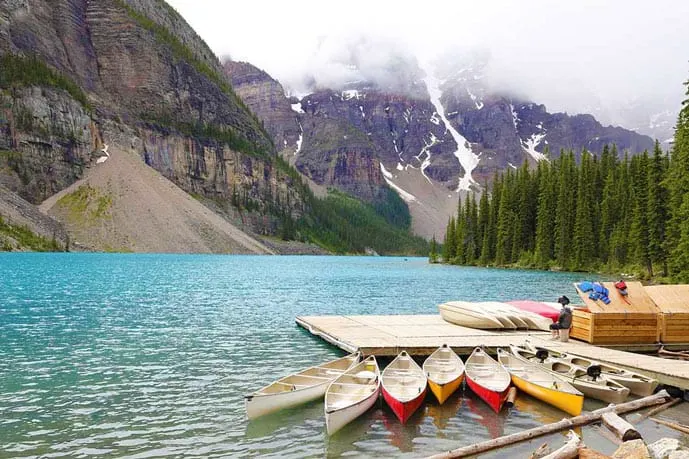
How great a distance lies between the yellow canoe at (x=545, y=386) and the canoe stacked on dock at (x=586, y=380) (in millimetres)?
414

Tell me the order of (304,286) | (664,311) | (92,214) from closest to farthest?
(664,311) → (304,286) → (92,214)

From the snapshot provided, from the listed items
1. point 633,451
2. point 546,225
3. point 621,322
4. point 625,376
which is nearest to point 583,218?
point 546,225

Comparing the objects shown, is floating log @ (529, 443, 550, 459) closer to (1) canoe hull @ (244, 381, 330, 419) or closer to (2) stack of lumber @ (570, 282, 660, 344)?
(1) canoe hull @ (244, 381, 330, 419)

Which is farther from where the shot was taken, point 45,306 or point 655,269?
point 655,269

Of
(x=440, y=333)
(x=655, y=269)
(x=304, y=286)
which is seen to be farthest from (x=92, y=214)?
(x=440, y=333)

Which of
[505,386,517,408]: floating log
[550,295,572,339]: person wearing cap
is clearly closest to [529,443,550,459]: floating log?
[505,386,517,408]: floating log

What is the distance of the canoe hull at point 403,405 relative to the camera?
16.2 metres

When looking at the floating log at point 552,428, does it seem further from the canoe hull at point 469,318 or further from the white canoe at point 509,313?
the white canoe at point 509,313

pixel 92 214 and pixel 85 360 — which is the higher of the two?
pixel 92 214

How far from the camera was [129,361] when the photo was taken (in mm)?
23828

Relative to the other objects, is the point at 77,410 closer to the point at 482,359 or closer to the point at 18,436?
the point at 18,436

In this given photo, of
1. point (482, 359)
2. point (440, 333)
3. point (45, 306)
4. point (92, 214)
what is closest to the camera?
point (482, 359)


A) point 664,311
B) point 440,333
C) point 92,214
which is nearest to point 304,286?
point 440,333

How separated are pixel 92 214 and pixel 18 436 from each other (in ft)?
591
